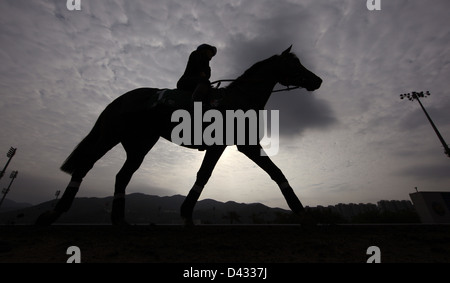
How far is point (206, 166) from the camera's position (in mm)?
3834

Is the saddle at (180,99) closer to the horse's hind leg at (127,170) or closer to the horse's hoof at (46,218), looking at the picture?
the horse's hind leg at (127,170)

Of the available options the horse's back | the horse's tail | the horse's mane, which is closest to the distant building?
the horse's mane

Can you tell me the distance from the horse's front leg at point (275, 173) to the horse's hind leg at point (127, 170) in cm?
216

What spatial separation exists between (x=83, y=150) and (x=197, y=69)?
9.30 ft

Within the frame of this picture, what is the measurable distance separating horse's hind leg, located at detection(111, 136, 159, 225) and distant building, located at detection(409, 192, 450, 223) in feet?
28.0

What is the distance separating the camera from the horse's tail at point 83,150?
4.17 m

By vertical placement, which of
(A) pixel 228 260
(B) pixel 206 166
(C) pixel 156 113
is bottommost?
(A) pixel 228 260

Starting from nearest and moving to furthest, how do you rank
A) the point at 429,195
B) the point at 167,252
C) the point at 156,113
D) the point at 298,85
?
the point at 167,252 → the point at 156,113 → the point at 298,85 → the point at 429,195

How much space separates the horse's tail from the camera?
4.17m

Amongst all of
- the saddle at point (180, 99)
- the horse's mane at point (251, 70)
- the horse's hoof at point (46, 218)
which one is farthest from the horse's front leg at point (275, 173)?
the horse's hoof at point (46, 218)

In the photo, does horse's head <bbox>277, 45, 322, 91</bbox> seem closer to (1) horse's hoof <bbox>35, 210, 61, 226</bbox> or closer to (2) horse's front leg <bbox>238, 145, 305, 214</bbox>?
(2) horse's front leg <bbox>238, 145, 305, 214</bbox>

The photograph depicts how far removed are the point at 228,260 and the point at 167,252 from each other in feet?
1.76
